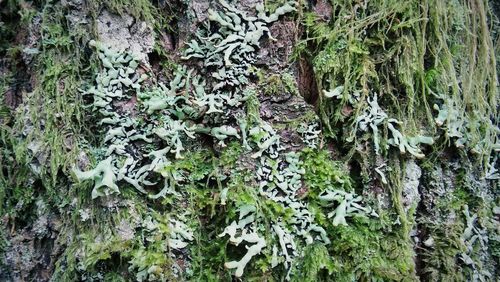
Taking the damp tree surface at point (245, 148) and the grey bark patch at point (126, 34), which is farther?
the grey bark patch at point (126, 34)

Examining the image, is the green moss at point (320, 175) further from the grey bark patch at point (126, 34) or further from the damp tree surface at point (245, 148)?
the grey bark patch at point (126, 34)

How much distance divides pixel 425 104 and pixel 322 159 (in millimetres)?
440

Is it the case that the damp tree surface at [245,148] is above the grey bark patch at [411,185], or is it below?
above

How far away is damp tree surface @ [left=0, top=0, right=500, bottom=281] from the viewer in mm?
1264

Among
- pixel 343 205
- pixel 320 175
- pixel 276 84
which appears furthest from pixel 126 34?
pixel 343 205

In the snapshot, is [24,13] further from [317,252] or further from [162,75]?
[317,252]

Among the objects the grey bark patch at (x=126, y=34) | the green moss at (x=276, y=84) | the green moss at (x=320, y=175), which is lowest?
the green moss at (x=320, y=175)

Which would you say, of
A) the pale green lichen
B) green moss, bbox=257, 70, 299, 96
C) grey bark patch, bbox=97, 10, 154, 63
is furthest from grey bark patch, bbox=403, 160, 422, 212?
grey bark patch, bbox=97, 10, 154, 63

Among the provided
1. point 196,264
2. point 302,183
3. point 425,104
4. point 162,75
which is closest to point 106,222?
point 196,264

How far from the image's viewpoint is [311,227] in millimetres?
1274

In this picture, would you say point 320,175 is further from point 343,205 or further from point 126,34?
point 126,34

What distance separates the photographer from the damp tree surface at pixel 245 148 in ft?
4.15

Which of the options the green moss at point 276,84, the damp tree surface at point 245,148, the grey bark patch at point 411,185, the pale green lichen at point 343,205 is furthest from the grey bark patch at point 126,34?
the grey bark patch at point 411,185

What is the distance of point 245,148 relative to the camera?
130cm
